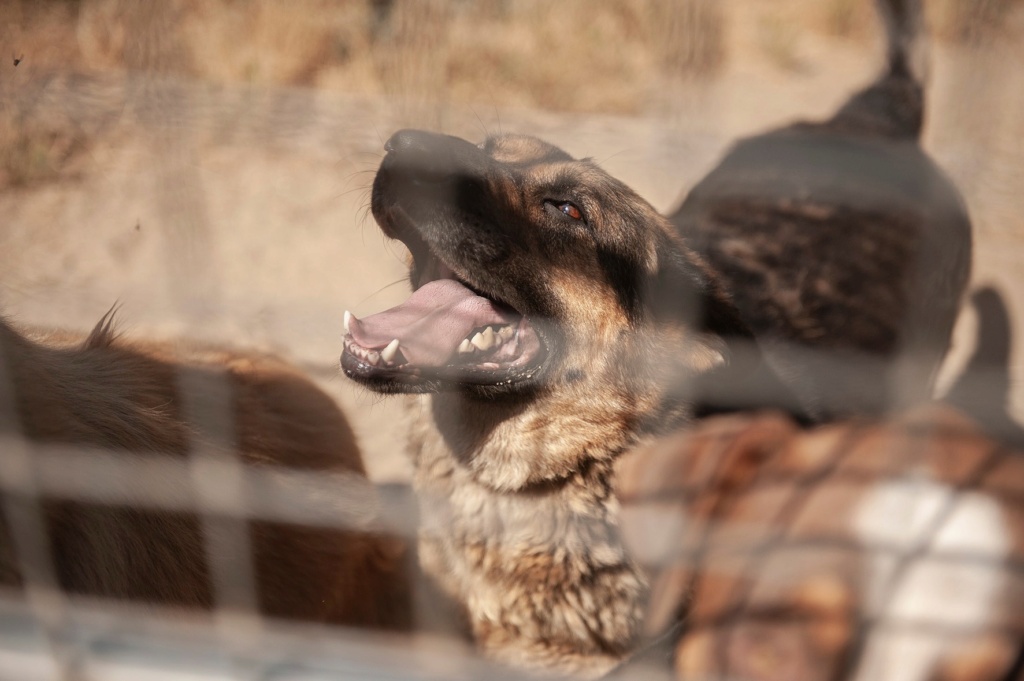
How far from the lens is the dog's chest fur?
2.31 metres

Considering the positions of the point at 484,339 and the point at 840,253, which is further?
the point at 840,253

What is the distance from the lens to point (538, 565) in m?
2.38

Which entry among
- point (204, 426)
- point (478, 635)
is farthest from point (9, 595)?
point (478, 635)

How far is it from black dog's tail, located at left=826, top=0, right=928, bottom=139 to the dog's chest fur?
2227mm

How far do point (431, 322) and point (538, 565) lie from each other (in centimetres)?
77

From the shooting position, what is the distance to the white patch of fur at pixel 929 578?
5.32 feet

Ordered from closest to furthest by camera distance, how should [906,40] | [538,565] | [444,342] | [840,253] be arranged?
[444,342], [538,565], [840,253], [906,40]

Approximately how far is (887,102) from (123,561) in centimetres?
353

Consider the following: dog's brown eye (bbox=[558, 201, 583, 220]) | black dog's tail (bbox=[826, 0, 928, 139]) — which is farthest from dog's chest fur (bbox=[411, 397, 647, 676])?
black dog's tail (bbox=[826, 0, 928, 139])

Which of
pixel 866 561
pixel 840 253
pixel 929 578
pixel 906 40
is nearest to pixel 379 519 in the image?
pixel 866 561

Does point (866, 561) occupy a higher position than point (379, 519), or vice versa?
point (866, 561)

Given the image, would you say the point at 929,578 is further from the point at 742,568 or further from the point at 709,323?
the point at 709,323

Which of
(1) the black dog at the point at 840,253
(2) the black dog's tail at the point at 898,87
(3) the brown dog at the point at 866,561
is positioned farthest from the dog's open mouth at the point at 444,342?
(2) the black dog's tail at the point at 898,87

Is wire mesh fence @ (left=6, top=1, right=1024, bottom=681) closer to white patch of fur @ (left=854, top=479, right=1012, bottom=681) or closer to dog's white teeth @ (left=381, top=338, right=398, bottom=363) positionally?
white patch of fur @ (left=854, top=479, right=1012, bottom=681)
